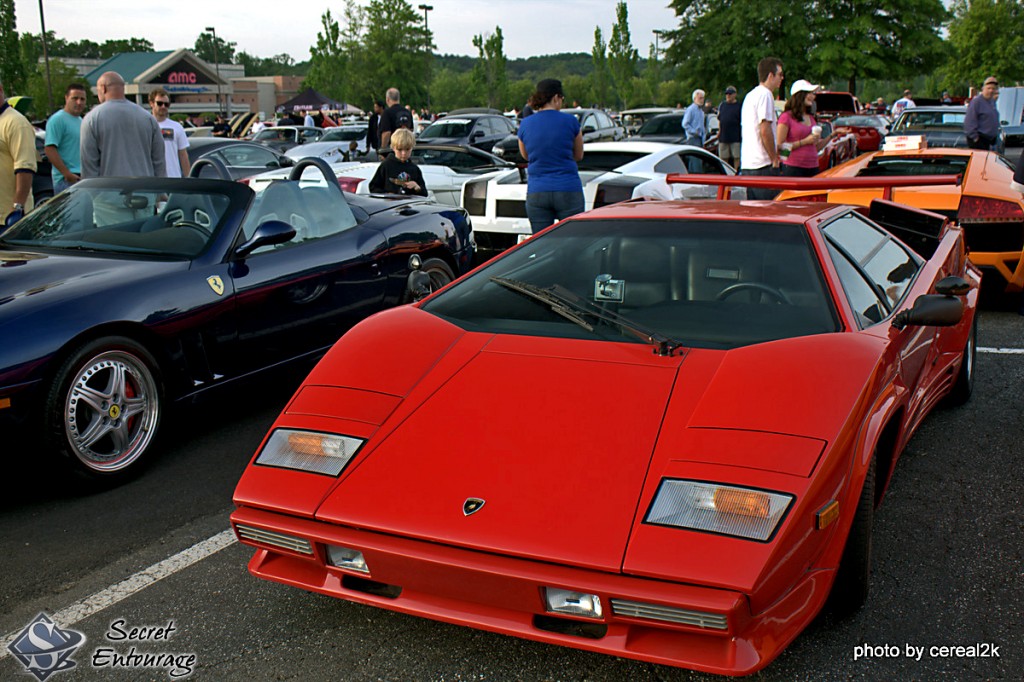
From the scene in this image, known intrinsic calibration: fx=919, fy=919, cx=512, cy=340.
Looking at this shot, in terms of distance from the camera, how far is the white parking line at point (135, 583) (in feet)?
9.51

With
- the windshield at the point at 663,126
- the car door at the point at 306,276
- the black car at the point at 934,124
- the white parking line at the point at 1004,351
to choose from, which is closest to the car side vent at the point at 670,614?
the car door at the point at 306,276

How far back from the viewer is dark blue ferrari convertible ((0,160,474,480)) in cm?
376

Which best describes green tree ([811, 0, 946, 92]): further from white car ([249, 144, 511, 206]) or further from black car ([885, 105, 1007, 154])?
white car ([249, 144, 511, 206])

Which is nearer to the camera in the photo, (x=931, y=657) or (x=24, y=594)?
(x=931, y=657)

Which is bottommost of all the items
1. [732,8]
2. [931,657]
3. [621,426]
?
[931,657]

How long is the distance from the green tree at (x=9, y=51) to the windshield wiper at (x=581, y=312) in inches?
1934

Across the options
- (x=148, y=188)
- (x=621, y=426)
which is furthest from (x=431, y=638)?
(x=148, y=188)

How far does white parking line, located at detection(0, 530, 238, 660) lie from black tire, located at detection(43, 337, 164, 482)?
0.78 m

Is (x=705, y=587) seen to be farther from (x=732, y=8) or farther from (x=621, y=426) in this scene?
(x=732, y=8)

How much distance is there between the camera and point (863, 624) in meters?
2.74

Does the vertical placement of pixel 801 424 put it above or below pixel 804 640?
above

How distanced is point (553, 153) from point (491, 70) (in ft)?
217

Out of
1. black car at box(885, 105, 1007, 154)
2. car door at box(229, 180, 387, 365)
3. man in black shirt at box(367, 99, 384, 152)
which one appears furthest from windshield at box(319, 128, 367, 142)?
car door at box(229, 180, 387, 365)

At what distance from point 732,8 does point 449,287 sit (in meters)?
36.1
